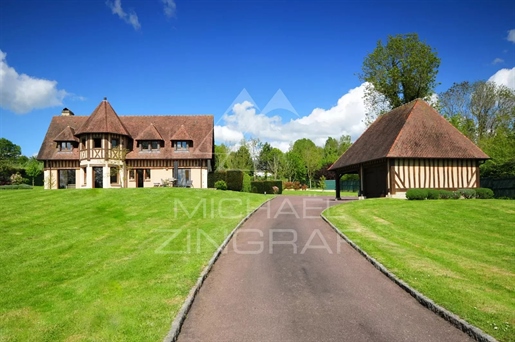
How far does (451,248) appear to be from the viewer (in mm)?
12523

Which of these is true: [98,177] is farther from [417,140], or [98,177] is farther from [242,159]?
[242,159]

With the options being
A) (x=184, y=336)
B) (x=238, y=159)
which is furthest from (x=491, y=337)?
(x=238, y=159)

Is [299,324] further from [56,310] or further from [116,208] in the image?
[116,208]

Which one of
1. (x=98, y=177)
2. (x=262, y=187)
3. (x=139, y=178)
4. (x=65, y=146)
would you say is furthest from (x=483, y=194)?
(x=65, y=146)

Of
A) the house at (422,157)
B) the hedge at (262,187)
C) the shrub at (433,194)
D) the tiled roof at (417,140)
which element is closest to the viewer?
the shrub at (433,194)

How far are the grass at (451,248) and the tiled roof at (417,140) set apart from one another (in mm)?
4722

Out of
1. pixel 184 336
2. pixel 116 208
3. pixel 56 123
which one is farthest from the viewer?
pixel 56 123

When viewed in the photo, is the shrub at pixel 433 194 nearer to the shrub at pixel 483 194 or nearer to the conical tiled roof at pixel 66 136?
the shrub at pixel 483 194

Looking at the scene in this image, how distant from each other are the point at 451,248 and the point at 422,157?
1423 centimetres

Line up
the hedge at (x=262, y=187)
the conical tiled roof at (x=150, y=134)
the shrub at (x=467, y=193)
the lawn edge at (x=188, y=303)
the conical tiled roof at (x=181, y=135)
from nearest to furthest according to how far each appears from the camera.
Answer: the lawn edge at (x=188, y=303) → the shrub at (x=467, y=193) → the conical tiled roof at (x=181, y=135) → the conical tiled roof at (x=150, y=134) → the hedge at (x=262, y=187)

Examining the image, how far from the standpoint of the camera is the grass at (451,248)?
731cm

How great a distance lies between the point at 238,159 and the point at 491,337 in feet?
199

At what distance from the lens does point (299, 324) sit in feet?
22.2

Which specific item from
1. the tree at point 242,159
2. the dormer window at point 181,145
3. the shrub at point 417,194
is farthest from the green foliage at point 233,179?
the tree at point 242,159
